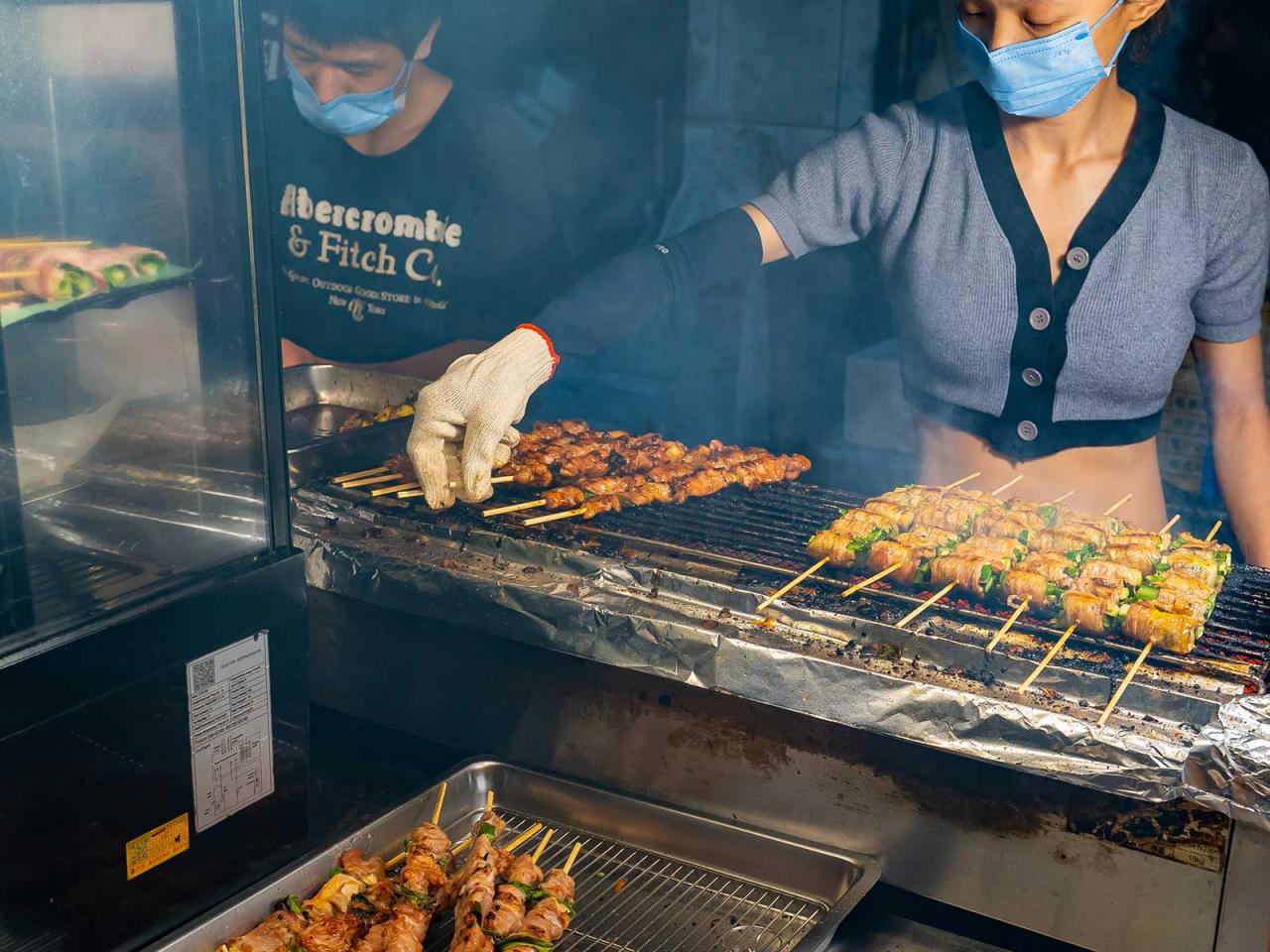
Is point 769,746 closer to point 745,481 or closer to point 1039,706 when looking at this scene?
point 1039,706

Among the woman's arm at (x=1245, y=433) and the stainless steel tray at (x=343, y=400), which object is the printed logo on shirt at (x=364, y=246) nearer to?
the stainless steel tray at (x=343, y=400)

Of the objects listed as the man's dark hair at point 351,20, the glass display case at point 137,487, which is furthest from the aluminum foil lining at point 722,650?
the man's dark hair at point 351,20

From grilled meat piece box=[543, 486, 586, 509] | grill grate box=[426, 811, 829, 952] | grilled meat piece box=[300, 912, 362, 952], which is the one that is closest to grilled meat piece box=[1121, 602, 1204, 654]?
grill grate box=[426, 811, 829, 952]

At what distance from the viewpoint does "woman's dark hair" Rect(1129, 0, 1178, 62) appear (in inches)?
137

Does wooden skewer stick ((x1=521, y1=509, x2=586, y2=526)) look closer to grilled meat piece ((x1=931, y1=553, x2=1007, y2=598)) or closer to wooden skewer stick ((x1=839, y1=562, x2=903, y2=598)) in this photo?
wooden skewer stick ((x1=839, y1=562, x2=903, y2=598))

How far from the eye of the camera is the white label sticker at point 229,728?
2424 mm

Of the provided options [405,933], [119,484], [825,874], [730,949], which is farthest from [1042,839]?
[119,484]

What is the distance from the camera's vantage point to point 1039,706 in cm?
228

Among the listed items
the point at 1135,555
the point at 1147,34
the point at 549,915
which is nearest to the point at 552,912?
the point at 549,915

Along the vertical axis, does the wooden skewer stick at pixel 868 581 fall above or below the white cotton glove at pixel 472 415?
below

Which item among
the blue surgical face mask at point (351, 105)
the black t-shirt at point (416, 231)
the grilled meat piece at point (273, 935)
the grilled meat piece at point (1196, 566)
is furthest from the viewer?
the black t-shirt at point (416, 231)

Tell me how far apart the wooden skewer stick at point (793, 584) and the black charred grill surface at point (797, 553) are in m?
A: 0.02

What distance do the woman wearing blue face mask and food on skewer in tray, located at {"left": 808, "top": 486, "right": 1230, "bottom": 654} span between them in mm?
540

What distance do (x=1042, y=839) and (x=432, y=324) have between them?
3169 mm
